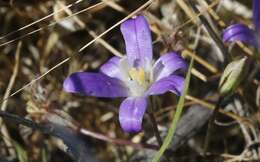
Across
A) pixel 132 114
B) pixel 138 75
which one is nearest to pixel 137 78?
pixel 138 75

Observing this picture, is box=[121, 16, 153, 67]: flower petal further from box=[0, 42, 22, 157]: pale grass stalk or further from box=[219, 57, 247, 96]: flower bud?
box=[0, 42, 22, 157]: pale grass stalk

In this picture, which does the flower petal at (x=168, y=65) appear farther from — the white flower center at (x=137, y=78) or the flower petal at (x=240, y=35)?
the flower petal at (x=240, y=35)

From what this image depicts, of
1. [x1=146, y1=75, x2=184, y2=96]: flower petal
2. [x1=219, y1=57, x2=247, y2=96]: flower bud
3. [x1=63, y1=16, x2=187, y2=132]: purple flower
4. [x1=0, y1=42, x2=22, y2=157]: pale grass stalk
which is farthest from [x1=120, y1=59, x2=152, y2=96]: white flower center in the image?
[x1=0, y1=42, x2=22, y2=157]: pale grass stalk

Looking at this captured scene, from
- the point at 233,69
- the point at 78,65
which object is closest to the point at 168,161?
the point at 233,69

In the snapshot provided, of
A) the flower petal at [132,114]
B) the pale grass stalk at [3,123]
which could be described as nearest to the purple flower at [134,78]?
the flower petal at [132,114]

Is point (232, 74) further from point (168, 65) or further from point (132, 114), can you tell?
point (132, 114)

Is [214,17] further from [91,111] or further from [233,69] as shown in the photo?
[91,111]

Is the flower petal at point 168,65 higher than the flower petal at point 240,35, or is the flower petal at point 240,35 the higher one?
the flower petal at point 168,65

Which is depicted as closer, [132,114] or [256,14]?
[132,114]
